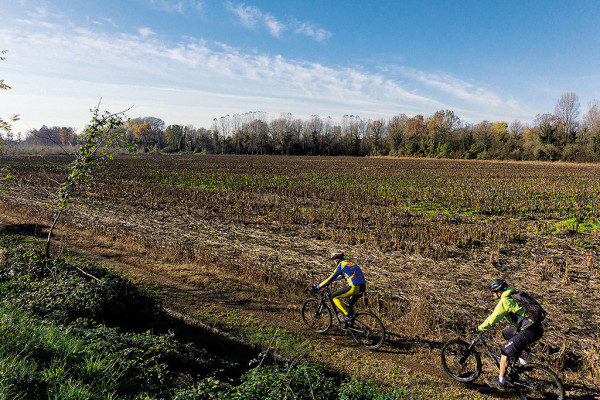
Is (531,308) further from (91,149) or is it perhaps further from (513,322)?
(91,149)

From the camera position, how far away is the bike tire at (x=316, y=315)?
8.59m

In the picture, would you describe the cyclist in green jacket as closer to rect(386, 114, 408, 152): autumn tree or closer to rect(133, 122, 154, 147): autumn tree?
rect(386, 114, 408, 152): autumn tree

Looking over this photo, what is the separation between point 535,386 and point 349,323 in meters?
3.67

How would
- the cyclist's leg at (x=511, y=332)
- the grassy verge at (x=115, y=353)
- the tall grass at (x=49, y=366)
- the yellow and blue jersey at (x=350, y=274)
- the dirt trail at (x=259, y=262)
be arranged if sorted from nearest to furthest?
the tall grass at (x=49, y=366)
the grassy verge at (x=115, y=353)
the cyclist's leg at (x=511, y=332)
the dirt trail at (x=259, y=262)
the yellow and blue jersey at (x=350, y=274)

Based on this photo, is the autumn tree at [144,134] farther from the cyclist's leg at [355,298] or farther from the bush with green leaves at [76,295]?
the cyclist's leg at [355,298]

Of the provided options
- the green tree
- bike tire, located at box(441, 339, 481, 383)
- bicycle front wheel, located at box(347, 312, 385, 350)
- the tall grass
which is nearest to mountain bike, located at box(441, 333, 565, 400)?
bike tire, located at box(441, 339, 481, 383)

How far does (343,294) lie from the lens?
809 cm

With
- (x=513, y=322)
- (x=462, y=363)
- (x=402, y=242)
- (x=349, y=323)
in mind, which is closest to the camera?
(x=513, y=322)

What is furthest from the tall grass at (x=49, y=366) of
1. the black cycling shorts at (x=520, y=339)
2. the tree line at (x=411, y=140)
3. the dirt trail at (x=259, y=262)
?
the tree line at (x=411, y=140)

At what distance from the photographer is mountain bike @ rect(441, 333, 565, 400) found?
5934 millimetres

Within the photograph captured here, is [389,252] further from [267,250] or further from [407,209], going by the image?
[407,209]

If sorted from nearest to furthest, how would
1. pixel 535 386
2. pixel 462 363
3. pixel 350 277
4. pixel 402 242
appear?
pixel 535 386, pixel 462 363, pixel 350 277, pixel 402 242

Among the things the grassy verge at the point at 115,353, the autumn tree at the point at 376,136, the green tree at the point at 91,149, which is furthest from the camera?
the autumn tree at the point at 376,136

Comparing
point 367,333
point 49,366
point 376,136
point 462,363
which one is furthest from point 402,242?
point 376,136
